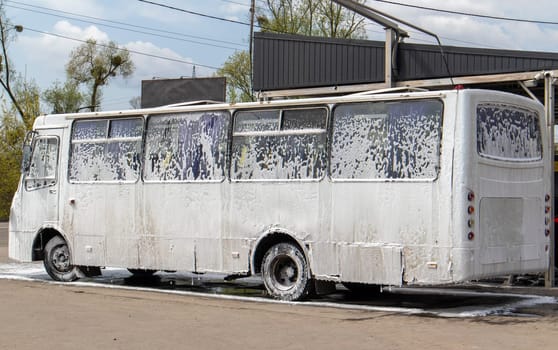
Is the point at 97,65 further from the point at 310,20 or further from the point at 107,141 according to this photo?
the point at 107,141

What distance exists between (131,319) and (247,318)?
1377 millimetres

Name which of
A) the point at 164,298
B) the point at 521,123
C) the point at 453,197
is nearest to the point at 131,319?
the point at 164,298

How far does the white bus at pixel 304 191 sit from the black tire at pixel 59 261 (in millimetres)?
32

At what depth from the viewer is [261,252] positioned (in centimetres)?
1373

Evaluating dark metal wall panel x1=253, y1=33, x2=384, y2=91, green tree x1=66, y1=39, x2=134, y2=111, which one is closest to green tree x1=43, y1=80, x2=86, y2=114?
green tree x1=66, y1=39, x2=134, y2=111

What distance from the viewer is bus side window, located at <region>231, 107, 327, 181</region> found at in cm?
1311

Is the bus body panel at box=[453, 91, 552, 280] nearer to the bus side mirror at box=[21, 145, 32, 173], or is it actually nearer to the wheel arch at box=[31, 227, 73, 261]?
the wheel arch at box=[31, 227, 73, 261]

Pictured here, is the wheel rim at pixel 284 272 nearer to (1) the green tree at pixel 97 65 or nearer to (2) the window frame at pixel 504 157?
(2) the window frame at pixel 504 157

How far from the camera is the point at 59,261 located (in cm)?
1622

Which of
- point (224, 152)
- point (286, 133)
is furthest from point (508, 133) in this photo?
point (224, 152)

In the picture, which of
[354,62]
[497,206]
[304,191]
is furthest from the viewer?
[354,62]

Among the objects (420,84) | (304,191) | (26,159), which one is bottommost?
(304,191)

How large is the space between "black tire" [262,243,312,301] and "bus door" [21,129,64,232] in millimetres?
4565

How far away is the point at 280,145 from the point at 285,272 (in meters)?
1.84
